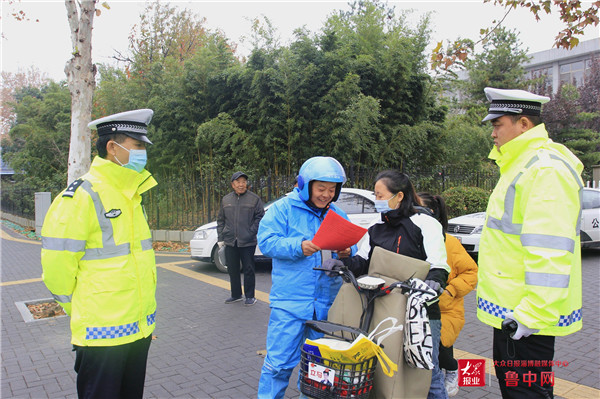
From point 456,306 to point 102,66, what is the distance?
60.7ft

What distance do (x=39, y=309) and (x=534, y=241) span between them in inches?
263

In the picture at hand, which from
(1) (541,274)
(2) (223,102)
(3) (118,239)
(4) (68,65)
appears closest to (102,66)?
(2) (223,102)

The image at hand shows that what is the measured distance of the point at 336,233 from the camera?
8.36 feet

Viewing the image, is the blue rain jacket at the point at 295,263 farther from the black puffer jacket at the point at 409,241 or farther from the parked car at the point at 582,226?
the parked car at the point at 582,226

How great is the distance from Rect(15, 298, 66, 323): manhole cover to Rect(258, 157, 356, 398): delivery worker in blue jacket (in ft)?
14.8

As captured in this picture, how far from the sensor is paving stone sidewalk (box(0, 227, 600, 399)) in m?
3.64

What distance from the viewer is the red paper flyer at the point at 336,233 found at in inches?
97.3

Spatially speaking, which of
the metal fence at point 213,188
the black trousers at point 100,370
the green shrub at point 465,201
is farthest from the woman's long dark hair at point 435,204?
the green shrub at point 465,201

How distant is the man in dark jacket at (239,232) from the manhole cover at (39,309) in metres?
2.42

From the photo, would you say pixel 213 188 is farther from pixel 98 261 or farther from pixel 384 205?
pixel 98 261

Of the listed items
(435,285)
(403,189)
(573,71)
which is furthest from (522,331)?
(573,71)

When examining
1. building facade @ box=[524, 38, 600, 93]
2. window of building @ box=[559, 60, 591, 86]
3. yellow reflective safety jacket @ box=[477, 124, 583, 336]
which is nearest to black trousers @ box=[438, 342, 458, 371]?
yellow reflective safety jacket @ box=[477, 124, 583, 336]

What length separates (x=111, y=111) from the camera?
1513 centimetres

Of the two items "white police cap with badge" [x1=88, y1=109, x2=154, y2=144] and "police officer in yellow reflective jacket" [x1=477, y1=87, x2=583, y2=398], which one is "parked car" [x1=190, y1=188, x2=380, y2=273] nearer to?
"police officer in yellow reflective jacket" [x1=477, y1=87, x2=583, y2=398]
